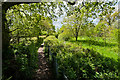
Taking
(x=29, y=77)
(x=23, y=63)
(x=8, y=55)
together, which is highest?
(x=8, y=55)

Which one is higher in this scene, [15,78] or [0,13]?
[0,13]

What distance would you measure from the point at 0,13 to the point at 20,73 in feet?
8.63

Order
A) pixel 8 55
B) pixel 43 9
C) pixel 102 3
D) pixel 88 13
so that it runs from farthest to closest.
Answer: pixel 43 9 < pixel 88 13 < pixel 102 3 < pixel 8 55

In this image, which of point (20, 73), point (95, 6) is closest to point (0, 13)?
point (20, 73)

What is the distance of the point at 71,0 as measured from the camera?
12.5ft

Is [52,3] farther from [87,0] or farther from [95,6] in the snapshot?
[95,6]

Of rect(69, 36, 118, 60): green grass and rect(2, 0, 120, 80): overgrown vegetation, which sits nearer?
rect(2, 0, 120, 80): overgrown vegetation

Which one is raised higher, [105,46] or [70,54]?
[105,46]

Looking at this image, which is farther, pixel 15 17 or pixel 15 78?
pixel 15 17

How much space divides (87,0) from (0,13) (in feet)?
13.4

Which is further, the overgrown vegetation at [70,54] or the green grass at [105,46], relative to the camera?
the green grass at [105,46]

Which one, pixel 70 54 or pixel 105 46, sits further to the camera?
pixel 105 46

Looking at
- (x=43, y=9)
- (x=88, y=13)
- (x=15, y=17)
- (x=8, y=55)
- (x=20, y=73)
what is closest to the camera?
(x=8, y=55)

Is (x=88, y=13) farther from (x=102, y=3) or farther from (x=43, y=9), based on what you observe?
(x=43, y=9)
